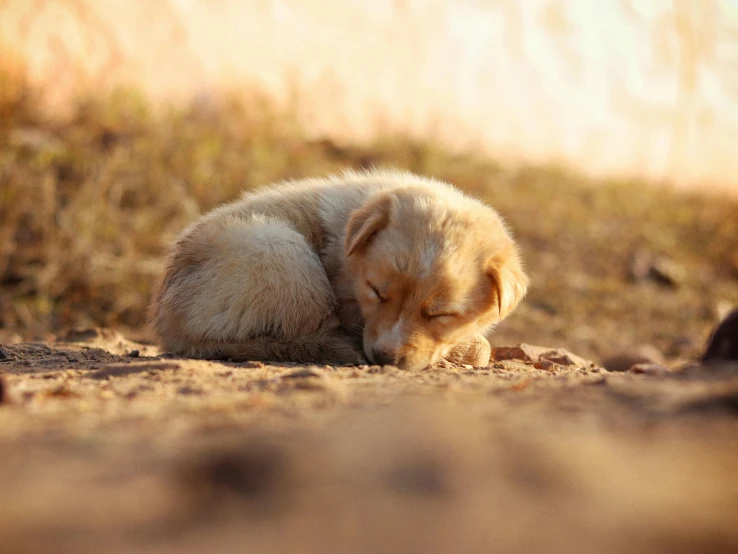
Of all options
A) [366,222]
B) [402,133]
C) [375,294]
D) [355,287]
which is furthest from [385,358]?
[402,133]

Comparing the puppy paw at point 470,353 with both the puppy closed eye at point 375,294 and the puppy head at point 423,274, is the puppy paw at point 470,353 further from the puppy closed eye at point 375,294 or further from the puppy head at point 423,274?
the puppy closed eye at point 375,294

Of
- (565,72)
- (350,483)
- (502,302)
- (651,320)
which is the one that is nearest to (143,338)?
(502,302)

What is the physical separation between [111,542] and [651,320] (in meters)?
8.56

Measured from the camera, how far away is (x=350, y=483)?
67.4 inches

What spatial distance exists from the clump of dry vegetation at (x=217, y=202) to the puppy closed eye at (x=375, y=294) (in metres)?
3.51

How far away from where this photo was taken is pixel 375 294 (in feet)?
13.2

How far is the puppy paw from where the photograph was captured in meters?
4.38

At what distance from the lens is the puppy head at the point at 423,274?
12.7 feet

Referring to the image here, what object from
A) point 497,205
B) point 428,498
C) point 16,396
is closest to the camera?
point 428,498

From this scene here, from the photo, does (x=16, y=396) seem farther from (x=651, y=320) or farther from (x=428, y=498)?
(x=651, y=320)

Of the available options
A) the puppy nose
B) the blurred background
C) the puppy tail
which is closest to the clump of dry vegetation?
the blurred background

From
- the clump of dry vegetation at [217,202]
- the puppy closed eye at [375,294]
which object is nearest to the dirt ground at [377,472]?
the puppy closed eye at [375,294]

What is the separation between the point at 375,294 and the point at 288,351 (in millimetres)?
565

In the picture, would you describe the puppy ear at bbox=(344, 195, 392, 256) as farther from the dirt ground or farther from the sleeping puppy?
the dirt ground
